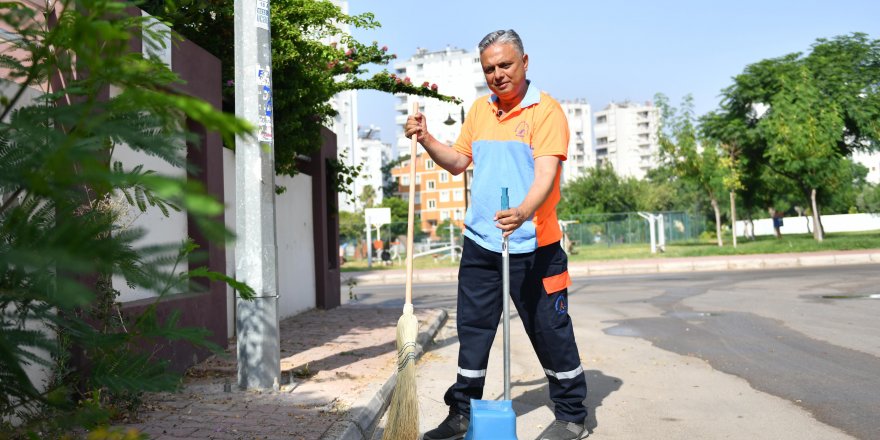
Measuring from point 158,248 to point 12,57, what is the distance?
0.65 meters

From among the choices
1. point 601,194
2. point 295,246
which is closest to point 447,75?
point 601,194

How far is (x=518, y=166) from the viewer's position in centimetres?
436

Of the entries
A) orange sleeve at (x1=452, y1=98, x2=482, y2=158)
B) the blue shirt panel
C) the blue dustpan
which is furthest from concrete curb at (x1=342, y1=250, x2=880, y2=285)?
the blue dustpan

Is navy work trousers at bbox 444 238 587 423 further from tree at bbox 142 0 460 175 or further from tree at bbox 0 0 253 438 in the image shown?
tree at bbox 142 0 460 175

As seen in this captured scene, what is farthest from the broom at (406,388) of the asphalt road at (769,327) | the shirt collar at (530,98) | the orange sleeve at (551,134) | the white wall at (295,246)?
the white wall at (295,246)

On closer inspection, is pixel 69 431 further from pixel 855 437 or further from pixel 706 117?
pixel 706 117

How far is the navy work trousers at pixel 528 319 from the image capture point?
4.34 m

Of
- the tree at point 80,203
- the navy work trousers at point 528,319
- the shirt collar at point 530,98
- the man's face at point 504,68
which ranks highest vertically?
the man's face at point 504,68

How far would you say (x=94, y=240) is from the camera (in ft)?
4.12

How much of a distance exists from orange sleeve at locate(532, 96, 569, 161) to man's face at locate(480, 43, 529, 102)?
0.18 meters

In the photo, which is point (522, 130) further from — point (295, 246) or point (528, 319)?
point (295, 246)

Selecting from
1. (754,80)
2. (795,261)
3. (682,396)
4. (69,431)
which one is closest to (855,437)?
(682,396)

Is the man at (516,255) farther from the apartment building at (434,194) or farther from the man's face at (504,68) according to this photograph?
the apartment building at (434,194)

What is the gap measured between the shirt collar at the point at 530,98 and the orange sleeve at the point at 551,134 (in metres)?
0.06
